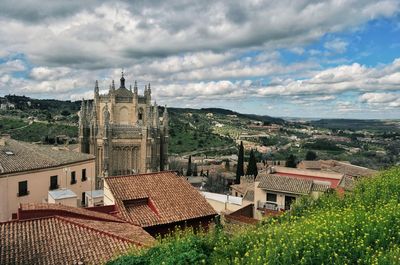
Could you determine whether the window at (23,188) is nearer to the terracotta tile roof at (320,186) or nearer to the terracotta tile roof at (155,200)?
the terracotta tile roof at (155,200)

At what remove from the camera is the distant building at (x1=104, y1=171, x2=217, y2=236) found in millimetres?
15445

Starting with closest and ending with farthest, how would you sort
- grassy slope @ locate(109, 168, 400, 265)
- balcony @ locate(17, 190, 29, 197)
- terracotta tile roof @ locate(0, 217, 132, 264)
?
grassy slope @ locate(109, 168, 400, 265)
terracotta tile roof @ locate(0, 217, 132, 264)
balcony @ locate(17, 190, 29, 197)

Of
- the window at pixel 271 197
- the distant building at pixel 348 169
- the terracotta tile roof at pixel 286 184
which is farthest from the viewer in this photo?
the distant building at pixel 348 169

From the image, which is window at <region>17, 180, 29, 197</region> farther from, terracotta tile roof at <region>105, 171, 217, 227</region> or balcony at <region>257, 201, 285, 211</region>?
balcony at <region>257, 201, 285, 211</region>

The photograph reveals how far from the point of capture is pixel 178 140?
11850cm

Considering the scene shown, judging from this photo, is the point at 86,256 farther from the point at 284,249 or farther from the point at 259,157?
the point at 259,157

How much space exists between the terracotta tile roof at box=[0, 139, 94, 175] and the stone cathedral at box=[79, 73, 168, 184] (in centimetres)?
1826

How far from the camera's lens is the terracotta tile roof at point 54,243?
34.7 feet

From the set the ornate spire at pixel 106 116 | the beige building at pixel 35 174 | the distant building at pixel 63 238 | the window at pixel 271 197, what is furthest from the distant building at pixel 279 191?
the ornate spire at pixel 106 116

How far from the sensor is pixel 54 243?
11.6 m

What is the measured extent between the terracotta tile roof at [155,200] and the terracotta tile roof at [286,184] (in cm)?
811

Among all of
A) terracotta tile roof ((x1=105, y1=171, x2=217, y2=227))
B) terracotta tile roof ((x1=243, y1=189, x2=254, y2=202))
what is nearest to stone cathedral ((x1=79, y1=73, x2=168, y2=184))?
terracotta tile roof ((x1=243, y1=189, x2=254, y2=202))

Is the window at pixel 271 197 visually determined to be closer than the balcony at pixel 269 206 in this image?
No

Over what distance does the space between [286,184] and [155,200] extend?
1091 cm
